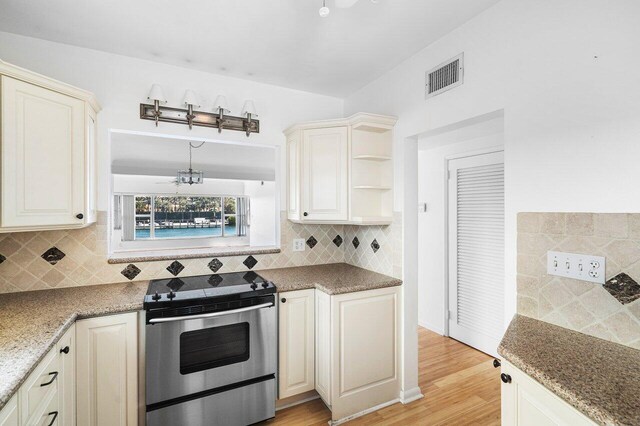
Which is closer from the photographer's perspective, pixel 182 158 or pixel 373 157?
pixel 373 157

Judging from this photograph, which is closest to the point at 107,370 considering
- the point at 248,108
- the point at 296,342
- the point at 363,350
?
the point at 296,342

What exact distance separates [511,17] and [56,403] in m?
2.86

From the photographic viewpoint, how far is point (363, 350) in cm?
218

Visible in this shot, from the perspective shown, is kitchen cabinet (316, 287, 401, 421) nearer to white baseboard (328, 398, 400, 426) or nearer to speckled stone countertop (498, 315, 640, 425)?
white baseboard (328, 398, 400, 426)

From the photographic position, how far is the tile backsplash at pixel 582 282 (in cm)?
118

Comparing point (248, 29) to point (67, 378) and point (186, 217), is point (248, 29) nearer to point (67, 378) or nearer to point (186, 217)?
point (67, 378)

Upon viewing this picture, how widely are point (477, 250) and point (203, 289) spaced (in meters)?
2.63

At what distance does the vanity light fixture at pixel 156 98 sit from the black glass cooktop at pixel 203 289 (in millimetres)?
1225

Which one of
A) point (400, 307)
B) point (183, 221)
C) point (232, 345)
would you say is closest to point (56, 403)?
point (232, 345)

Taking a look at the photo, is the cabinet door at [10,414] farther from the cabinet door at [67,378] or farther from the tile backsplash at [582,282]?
the tile backsplash at [582,282]

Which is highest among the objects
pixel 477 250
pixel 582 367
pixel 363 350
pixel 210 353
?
pixel 477 250

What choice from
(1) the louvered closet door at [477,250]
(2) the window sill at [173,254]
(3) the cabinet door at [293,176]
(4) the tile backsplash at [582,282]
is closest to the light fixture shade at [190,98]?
(3) the cabinet door at [293,176]

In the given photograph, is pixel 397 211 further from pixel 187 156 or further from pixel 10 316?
pixel 187 156

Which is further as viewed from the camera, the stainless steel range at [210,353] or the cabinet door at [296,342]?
the cabinet door at [296,342]
